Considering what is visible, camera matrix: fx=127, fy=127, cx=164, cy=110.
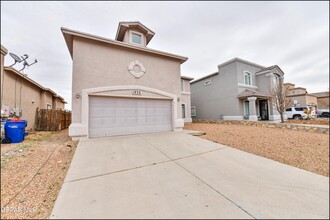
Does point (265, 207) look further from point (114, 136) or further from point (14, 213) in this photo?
point (114, 136)

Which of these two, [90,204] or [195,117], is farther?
[195,117]

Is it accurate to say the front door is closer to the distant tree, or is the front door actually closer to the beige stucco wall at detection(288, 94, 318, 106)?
the distant tree

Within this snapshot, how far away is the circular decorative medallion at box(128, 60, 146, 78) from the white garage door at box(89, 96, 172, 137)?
1.51 meters

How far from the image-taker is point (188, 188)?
245cm

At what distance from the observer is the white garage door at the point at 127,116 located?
6.51 m

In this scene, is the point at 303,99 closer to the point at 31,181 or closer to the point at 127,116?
the point at 127,116

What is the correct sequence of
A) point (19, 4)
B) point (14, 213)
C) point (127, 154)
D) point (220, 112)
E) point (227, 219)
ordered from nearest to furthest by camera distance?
point (227, 219) → point (14, 213) → point (127, 154) → point (19, 4) → point (220, 112)

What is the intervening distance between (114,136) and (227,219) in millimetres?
6068

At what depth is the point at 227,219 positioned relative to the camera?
177 centimetres

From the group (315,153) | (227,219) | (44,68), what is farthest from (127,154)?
(44,68)

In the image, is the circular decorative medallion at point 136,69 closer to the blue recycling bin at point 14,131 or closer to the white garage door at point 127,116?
the white garage door at point 127,116

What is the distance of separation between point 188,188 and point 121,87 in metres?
6.01

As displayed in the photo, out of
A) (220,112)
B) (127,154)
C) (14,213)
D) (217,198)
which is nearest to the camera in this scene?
(14,213)

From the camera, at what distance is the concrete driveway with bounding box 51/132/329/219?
1895 millimetres
